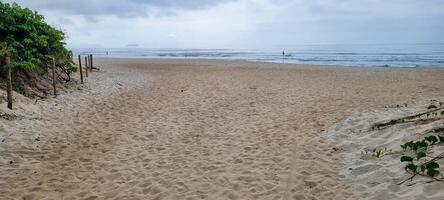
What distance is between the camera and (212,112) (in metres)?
11.6

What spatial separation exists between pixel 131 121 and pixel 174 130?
170 cm

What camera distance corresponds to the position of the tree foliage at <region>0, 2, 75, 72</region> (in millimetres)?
13328

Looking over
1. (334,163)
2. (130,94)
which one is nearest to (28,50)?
(130,94)

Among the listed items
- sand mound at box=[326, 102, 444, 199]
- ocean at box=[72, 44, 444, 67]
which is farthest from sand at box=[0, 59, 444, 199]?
ocean at box=[72, 44, 444, 67]

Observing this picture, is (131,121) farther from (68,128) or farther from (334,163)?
(334,163)

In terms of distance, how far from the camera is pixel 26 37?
47.3ft

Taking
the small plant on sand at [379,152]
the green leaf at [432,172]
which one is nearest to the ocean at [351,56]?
the small plant on sand at [379,152]

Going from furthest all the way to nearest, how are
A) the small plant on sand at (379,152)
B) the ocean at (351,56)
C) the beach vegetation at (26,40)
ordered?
the ocean at (351,56)
the beach vegetation at (26,40)
the small plant on sand at (379,152)

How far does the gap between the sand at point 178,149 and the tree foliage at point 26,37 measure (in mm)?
2296

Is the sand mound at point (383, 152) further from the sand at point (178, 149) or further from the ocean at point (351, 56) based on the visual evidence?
the ocean at point (351, 56)

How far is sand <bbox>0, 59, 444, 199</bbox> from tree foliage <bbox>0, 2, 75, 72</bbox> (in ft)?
7.53

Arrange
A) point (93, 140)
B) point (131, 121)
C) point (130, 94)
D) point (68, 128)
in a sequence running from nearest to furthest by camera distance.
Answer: point (93, 140)
point (68, 128)
point (131, 121)
point (130, 94)

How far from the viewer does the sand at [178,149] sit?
211 inches

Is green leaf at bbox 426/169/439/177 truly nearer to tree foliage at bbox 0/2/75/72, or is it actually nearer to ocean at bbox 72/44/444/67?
tree foliage at bbox 0/2/75/72
